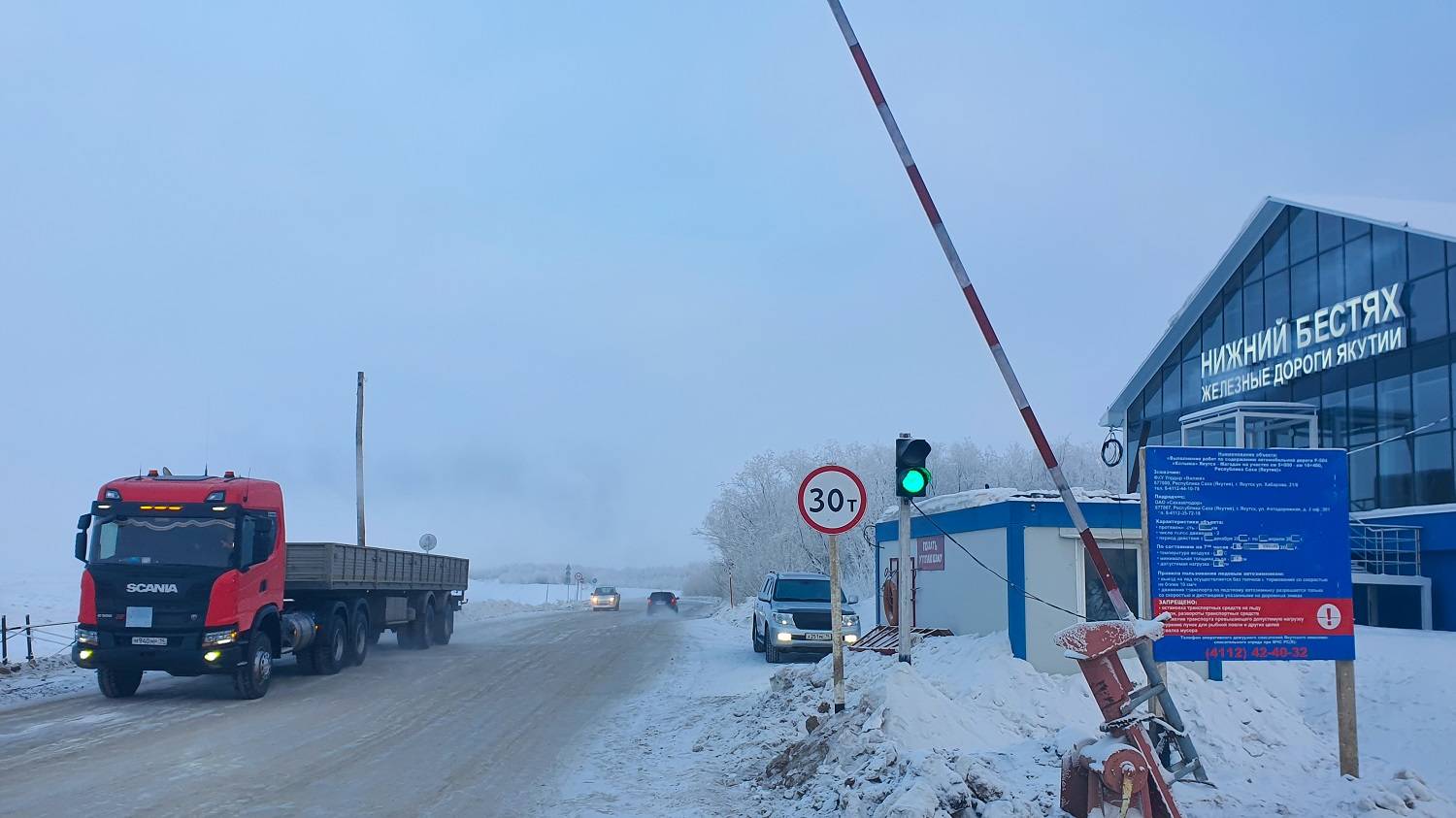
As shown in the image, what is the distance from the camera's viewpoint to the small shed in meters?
16.0

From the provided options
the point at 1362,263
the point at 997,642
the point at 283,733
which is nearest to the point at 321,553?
the point at 283,733

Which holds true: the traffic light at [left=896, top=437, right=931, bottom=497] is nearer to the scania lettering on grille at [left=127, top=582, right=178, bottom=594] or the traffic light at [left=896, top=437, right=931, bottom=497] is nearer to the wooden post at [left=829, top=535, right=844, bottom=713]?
the wooden post at [left=829, top=535, right=844, bottom=713]

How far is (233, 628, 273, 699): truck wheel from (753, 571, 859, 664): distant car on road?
10.1m

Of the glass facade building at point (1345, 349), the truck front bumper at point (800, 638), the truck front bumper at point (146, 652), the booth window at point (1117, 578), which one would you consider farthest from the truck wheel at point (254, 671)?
the glass facade building at point (1345, 349)

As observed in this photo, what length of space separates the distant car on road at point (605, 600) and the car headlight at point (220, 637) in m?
44.3

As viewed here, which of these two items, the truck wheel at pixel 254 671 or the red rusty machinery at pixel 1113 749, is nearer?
the red rusty machinery at pixel 1113 749

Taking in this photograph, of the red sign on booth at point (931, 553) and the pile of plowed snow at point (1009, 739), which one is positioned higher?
the red sign on booth at point (931, 553)

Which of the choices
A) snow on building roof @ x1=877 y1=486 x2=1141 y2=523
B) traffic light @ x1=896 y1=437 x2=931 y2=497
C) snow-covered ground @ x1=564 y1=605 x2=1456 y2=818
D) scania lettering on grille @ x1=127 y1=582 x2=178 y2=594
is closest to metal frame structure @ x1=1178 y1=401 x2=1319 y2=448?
snow-covered ground @ x1=564 y1=605 x2=1456 y2=818

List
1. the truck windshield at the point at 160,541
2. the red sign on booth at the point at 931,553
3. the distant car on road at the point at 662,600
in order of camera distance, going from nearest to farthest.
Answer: the truck windshield at the point at 160,541, the red sign on booth at the point at 931,553, the distant car on road at the point at 662,600

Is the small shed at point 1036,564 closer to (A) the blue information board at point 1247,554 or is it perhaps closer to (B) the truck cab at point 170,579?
(A) the blue information board at point 1247,554

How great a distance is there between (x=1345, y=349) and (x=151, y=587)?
1137 inches

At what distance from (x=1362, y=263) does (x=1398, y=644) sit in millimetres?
15418

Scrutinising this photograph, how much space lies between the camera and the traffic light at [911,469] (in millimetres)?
11133

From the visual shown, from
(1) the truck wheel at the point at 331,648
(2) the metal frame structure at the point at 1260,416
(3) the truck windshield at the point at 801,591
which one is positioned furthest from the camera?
(2) the metal frame structure at the point at 1260,416
